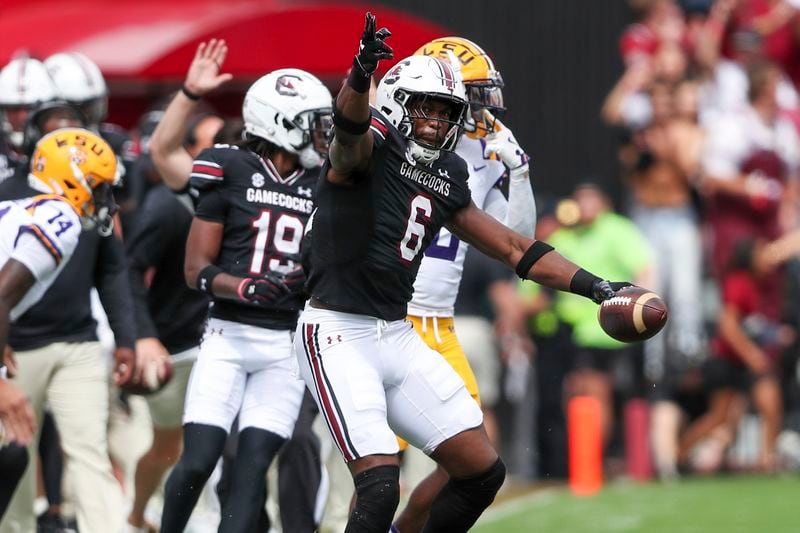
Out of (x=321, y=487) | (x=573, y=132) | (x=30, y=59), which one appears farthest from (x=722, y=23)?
(x=321, y=487)

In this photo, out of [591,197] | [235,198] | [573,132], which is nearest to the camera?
[235,198]

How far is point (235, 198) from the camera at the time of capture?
23.5 feet

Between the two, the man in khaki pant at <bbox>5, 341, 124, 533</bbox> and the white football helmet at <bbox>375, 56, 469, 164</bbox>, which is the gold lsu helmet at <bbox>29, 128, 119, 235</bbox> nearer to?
the man in khaki pant at <bbox>5, 341, 124, 533</bbox>

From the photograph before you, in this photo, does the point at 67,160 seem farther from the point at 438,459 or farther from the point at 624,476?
the point at 624,476

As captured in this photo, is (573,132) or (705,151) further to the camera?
(573,132)

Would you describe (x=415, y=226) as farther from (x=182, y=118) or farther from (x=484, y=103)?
(x=182, y=118)

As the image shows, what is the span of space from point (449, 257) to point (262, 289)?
0.92m

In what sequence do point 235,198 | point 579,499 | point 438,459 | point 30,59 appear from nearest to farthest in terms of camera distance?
point 438,459 → point 235,198 → point 30,59 → point 579,499

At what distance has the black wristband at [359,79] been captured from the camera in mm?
5605

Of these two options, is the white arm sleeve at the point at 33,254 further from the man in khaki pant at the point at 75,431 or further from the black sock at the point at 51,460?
the black sock at the point at 51,460

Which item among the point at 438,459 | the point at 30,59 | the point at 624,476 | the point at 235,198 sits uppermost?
the point at 30,59

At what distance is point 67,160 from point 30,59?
2.29 metres

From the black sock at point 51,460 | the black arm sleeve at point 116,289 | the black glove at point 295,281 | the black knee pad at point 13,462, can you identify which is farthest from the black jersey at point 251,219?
the black sock at point 51,460

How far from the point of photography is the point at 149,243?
8195 mm
